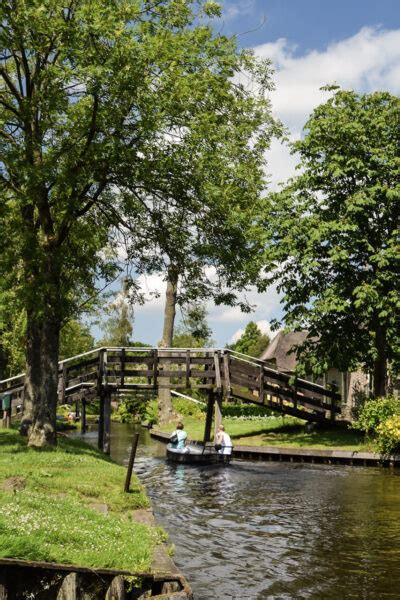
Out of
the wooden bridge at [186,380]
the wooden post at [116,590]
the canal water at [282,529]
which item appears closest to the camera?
the wooden post at [116,590]

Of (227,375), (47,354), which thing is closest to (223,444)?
(227,375)

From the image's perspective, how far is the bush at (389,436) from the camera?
77.8 ft

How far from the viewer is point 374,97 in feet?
92.8

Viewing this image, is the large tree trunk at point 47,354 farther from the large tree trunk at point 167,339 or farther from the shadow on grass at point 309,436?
the large tree trunk at point 167,339

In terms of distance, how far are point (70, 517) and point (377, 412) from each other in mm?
18421

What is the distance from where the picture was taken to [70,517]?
926cm

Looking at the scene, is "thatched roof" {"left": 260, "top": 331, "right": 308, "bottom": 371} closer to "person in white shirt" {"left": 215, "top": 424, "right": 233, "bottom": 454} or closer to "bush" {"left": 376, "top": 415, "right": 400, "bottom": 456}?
"person in white shirt" {"left": 215, "top": 424, "right": 233, "bottom": 454}

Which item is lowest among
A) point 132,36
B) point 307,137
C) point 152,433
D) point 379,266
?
point 152,433

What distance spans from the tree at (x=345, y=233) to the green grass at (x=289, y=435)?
309cm

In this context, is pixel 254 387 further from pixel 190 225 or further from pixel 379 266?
pixel 190 225

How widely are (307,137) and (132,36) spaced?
45.0 feet

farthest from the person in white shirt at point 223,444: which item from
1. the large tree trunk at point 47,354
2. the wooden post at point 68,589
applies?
the wooden post at point 68,589

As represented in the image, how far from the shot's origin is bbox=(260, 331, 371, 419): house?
36.1 meters

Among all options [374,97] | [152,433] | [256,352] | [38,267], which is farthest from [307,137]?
[256,352]
